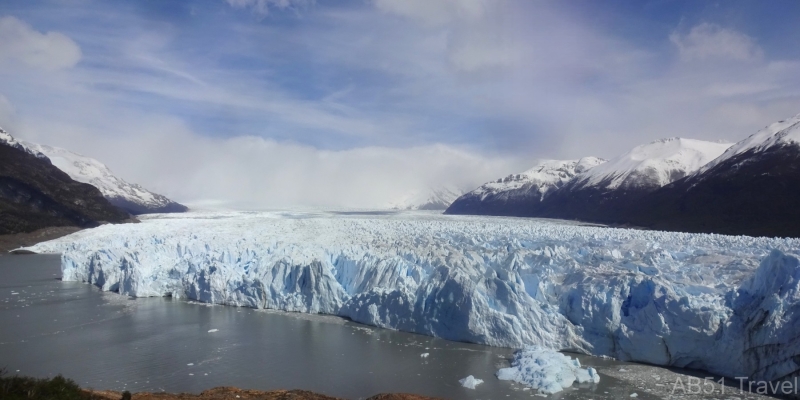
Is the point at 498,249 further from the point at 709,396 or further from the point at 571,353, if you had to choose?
the point at 709,396

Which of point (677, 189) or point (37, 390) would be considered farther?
point (677, 189)

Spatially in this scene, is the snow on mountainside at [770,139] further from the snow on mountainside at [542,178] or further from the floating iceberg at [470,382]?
the floating iceberg at [470,382]

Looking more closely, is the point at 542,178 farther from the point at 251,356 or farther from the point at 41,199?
the point at 251,356

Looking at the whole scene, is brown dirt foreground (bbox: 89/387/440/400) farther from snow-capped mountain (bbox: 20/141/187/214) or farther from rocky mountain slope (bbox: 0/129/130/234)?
snow-capped mountain (bbox: 20/141/187/214)

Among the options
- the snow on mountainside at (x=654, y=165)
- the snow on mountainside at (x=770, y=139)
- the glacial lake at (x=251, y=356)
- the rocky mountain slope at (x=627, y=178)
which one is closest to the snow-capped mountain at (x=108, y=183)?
the rocky mountain slope at (x=627, y=178)

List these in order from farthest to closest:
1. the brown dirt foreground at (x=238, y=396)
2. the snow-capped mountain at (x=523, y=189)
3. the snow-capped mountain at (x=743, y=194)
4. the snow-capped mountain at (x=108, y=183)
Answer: the snow-capped mountain at (x=108, y=183), the snow-capped mountain at (x=523, y=189), the snow-capped mountain at (x=743, y=194), the brown dirt foreground at (x=238, y=396)

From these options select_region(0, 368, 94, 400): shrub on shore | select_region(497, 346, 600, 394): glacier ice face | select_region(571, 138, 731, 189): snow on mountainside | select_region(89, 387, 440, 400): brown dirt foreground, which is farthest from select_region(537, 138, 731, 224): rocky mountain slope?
select_region(0, 368, 94, 400): shrub on shore

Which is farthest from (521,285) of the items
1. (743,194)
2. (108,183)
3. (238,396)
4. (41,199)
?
(108,183)
